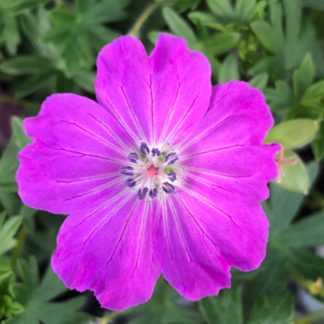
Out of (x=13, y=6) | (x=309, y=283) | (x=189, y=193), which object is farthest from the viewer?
(x=13, y=6)

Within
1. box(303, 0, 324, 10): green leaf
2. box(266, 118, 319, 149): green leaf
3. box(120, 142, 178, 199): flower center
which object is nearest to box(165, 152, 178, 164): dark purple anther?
box(120, 142, 178, 199): flower center

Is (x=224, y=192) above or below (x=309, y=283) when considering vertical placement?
above

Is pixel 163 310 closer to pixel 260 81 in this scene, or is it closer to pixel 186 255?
pixel 186 255

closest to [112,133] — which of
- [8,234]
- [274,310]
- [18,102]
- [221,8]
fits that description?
[8,234]

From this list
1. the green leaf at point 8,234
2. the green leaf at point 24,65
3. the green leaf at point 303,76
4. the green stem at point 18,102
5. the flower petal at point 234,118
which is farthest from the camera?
the green stem at point 18,102

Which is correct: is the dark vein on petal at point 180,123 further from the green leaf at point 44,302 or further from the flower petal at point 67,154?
the green leaf at point 44,302

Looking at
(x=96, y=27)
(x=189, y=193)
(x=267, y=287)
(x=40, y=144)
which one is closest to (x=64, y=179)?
(x=40, y=144)

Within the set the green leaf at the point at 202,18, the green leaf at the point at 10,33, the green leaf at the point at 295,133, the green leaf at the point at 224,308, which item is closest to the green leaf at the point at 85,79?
the green leaf at the point at 10,33

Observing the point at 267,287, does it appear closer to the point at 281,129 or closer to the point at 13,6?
the point at 281,129
